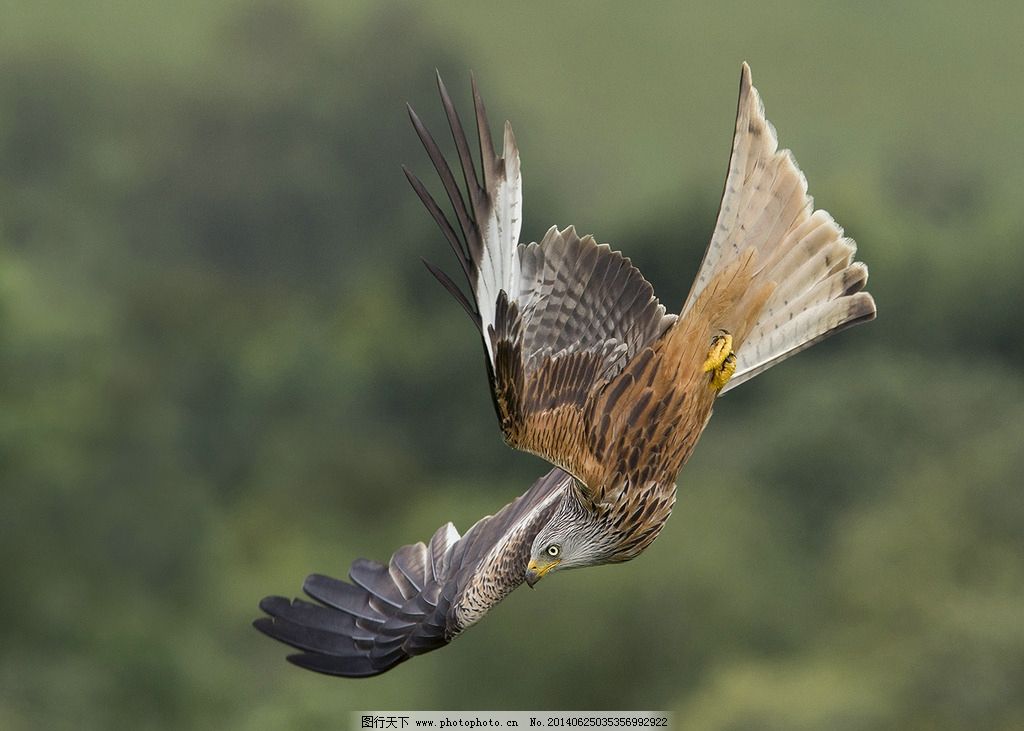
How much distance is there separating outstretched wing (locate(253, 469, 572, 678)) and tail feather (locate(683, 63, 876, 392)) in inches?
24.3

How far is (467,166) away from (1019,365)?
1659 cm

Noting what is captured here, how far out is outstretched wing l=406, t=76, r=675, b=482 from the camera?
2506 millimetres

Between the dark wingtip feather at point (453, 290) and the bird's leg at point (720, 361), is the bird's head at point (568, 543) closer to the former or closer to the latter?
the bird's leg at point (720, 361)

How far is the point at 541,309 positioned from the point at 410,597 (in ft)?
3.59

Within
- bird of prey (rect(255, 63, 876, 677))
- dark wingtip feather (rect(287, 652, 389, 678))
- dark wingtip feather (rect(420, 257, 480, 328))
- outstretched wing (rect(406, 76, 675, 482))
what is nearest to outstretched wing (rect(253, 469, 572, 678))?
dark wingtip feather (rect(287, 652, 389, 678))

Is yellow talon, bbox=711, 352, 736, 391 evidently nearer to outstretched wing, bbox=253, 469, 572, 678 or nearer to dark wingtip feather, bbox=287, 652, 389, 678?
outstretched wing, bbox=253, 469, 572, 678

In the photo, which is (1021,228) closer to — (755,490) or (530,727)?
(755,490)

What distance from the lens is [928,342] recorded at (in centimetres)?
1806

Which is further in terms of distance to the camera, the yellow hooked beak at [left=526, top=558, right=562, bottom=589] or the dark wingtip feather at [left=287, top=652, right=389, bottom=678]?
the dark wingtip feather at [left=287, top=652, right=389, bottom=678]

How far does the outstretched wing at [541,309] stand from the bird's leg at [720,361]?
0.41ft

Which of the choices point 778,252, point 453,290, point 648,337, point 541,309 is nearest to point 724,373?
point 648,337

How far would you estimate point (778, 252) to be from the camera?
117 inches

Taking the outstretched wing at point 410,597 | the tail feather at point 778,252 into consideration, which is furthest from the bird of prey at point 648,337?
the outstretched wing at point 410,597

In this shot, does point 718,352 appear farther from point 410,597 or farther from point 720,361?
point 410,597
